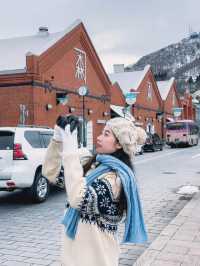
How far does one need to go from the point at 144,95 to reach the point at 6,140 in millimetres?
34969

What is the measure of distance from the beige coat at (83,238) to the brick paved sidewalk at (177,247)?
7.79 ft

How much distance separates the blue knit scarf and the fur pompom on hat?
12 cm

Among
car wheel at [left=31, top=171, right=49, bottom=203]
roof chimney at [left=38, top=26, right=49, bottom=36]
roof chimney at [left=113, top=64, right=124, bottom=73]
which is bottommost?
car wheel at [left=31, top=171, right=49, bottom=203]

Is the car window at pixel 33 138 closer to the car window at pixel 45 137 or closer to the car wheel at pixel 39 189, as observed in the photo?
the car window at pixel 45 137

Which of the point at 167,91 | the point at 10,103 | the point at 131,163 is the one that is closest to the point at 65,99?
the point at 10,103

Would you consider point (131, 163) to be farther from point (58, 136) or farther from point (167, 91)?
point (167, 91)

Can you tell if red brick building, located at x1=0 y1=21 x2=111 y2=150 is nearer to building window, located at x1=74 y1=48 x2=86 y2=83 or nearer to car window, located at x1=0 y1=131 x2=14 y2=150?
building window, located at x1=74 y1=48 x2=86 y2=83

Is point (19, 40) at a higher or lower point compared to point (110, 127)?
higher

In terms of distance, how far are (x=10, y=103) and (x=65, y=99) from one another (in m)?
3.58

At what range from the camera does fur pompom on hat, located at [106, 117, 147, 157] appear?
2.66m

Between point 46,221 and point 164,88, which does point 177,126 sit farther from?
point 46,221

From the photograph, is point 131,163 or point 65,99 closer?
point 131,163

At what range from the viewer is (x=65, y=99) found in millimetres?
24547

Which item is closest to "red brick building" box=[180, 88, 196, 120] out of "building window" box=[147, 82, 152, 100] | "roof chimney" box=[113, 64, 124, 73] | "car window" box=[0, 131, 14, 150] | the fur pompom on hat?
"roof chimney" box=[113, 64, 124, 73]
